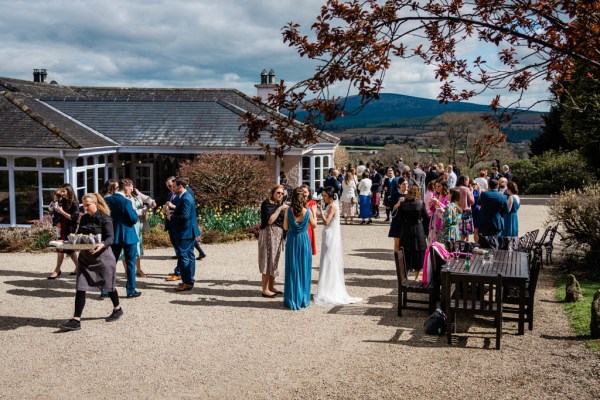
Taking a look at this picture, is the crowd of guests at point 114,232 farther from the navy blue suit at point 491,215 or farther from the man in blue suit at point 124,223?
the navy blue suit at point 491,215

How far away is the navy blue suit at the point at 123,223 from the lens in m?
9.59

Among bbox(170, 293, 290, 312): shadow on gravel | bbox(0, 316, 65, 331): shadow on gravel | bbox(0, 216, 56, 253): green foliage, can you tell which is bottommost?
bbox(0, 316, 65, 331): shadow on gravel

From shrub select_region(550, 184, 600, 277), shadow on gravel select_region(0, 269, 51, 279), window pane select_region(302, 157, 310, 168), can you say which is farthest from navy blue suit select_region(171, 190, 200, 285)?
window pane select_region(302, 157, 310, 168)

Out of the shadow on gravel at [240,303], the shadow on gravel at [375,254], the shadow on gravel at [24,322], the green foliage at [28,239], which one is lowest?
A: the shadow on gravel at [24,322]

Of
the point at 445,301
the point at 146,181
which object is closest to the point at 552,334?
the point at 445,301

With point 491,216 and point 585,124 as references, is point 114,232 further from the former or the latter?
point 585,124

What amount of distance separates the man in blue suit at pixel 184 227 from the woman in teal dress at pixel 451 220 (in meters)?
4.15

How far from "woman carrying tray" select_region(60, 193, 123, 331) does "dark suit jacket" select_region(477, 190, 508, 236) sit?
6.90 metres

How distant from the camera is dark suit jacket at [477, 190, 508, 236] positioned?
11.5 metres

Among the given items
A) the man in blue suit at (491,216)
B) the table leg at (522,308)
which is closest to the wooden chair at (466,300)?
the table leg at (522,308)

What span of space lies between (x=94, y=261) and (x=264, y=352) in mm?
2650

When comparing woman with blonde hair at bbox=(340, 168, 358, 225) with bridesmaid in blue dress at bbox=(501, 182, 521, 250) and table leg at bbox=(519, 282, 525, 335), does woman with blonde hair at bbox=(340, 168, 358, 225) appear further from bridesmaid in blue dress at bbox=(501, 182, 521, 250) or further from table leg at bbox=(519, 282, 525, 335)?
table leg at bbox=(519, 282, 525, 335)

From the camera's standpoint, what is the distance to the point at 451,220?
33.0ft

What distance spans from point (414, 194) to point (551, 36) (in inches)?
155
